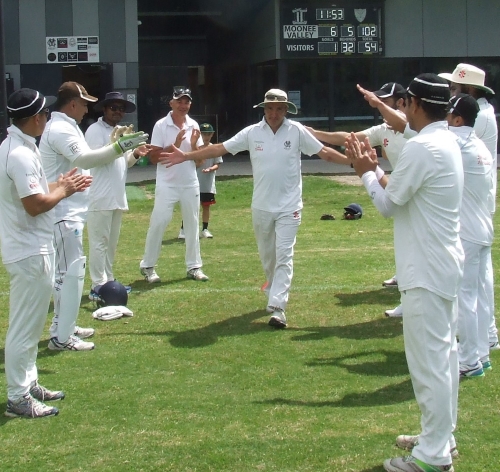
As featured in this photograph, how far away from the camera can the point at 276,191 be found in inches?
341

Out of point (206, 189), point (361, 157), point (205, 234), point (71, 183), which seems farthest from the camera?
point (206, 189)

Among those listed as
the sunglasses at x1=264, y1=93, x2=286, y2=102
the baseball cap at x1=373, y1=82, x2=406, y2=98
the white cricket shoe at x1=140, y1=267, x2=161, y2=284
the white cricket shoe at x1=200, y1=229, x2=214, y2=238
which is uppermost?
the baseball cap at x1=373, y1=82, x2=406, y2=98

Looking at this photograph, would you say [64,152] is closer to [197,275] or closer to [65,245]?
[65,245]

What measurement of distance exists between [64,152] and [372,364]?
314 centimetres

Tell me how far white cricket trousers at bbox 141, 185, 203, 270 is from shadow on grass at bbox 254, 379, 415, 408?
15.2ft

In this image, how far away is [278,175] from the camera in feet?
28.4

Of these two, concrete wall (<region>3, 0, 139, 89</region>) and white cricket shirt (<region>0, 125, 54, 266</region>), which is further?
concrete wall (<region>3, 0, 139, 89</region>)

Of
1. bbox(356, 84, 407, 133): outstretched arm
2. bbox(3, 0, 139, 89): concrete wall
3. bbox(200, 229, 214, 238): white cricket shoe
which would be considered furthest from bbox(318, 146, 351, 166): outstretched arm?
bbox(3, 0, 139, 89): concrete wall

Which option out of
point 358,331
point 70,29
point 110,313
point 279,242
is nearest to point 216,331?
point 279,242

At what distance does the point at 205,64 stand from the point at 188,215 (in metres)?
23.0

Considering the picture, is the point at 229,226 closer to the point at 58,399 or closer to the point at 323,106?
the point at 58,399

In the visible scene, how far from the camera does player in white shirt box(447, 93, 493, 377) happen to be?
646 cm

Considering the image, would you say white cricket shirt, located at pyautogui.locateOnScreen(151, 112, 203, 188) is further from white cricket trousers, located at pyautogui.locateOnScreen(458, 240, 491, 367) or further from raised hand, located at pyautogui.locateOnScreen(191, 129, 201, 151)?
white cricket trousers, located at pyautogui.locateOnScreen(458, 240, 491, 367)

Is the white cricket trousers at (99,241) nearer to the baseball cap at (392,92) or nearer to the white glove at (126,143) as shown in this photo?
the white glove at (126,143)
